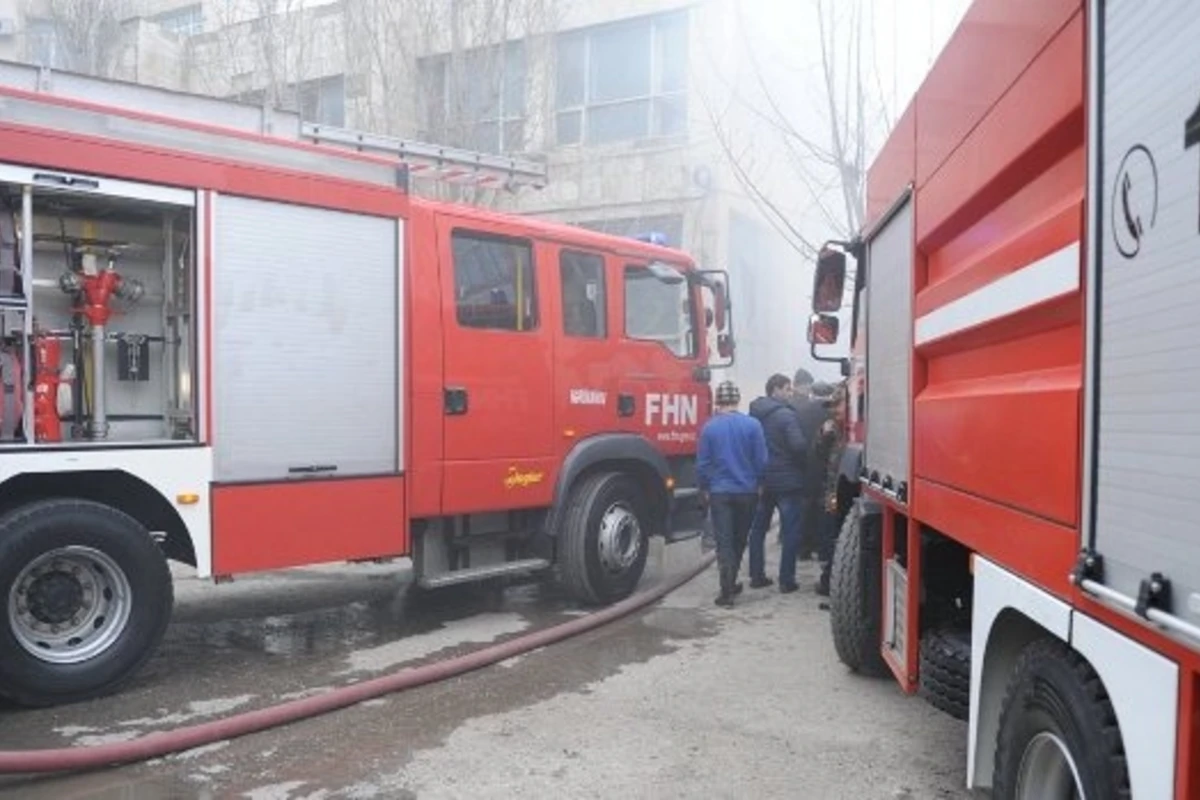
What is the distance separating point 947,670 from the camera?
3664mm

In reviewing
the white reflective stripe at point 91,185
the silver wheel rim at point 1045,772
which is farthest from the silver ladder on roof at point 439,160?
the silver wheel rim at point 1045,772

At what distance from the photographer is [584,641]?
6328mm

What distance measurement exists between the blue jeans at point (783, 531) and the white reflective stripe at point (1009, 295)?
172 inches

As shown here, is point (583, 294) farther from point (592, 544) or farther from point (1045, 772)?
point (1045, 772)

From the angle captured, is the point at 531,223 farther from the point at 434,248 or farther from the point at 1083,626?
the point at 1083,626

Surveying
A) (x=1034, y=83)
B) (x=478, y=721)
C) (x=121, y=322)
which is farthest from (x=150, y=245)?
(x=1034, y=83)

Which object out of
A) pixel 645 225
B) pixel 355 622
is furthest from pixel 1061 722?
pixel 645 225

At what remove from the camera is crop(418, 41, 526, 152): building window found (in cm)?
1627

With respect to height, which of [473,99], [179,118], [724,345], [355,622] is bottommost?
[355,622]

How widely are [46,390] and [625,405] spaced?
3.89 m

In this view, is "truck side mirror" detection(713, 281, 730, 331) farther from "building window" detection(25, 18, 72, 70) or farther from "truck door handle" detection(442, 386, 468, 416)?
"building window" detection(25, 18, 72, 70)

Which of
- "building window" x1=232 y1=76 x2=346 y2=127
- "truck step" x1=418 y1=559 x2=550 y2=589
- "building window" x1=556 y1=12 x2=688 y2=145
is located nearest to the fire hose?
"truck step" x1=418 y1=559 x2=550 y2=589

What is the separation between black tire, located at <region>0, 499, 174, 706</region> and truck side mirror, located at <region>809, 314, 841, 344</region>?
408 centimetres

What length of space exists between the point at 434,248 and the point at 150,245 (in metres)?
1.62
